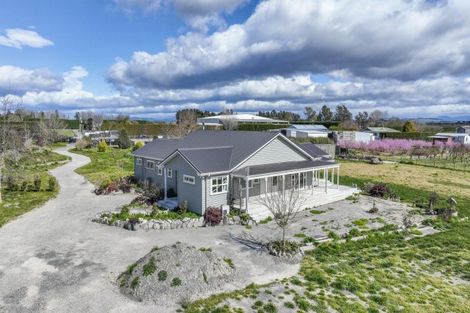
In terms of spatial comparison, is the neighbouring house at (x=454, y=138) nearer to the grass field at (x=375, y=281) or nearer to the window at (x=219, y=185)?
the grass field at (x=375, y=281)

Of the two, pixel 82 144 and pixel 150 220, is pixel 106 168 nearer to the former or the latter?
pixel 150 220

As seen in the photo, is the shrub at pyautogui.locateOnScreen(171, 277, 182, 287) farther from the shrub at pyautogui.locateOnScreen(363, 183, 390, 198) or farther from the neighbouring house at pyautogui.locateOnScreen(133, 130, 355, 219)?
the shrub at pyautogui.locateOnScreen(363, 183, 390, 198)

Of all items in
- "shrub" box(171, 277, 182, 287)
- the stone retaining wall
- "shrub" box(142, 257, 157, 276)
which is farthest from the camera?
the stone retaining wall

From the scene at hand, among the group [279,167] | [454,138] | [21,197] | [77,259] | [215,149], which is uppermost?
[215,149]

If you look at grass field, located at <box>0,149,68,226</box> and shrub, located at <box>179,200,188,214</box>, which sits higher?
shrub, located at <box>179,200,188,214</box>

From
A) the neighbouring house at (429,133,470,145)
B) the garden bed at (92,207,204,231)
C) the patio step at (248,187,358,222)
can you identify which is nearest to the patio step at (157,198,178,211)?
the garden bed at (92,207,204,231)

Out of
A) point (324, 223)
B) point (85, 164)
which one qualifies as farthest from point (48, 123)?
point (324, 223)

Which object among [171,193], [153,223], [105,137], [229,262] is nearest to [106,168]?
[171,193]
